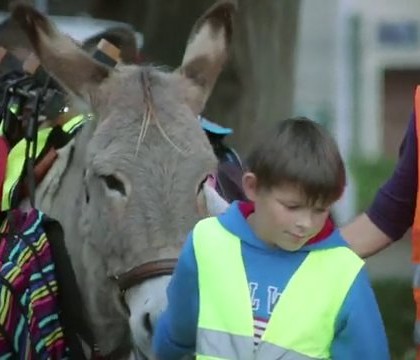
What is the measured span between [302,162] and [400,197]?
3.25 feet

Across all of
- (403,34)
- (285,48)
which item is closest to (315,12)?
(403,34)

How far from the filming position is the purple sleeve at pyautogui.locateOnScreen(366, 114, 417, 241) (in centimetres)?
407

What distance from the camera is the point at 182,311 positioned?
338 cm

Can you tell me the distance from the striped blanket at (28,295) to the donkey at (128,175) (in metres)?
0.11

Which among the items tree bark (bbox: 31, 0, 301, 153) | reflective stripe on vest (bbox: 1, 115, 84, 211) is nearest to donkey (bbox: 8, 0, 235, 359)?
reflective stripe on vest (bbox: 1, 115, 84, 211)

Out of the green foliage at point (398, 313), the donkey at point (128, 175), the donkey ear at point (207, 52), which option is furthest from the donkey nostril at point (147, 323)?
the green foliage at point (398, 313)

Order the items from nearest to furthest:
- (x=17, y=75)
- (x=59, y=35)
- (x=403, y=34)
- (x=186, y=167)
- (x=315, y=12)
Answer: (x=186, y=167) → (x=59, y=35) → (x=17, y=75) → (x=315, y=12) → (x=403, y=34)

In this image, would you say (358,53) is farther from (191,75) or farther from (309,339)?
(309,339)

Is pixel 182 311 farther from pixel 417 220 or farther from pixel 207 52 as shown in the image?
pixel 207 52

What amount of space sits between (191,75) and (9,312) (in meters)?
0.94

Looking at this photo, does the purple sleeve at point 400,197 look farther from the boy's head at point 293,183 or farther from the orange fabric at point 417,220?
the boy's head at point 293,183

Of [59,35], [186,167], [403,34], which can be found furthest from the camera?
[403,34]

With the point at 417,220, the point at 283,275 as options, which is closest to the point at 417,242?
the point at 417,220

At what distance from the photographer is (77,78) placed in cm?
428
